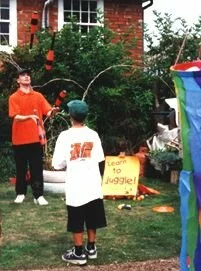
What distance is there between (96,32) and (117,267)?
8606 mm

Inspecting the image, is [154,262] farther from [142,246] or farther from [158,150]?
[158,150]

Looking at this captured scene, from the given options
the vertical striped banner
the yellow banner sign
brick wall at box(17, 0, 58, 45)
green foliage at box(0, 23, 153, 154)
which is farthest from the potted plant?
the vertical striped banner

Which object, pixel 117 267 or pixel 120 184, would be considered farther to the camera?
pixel 120 184

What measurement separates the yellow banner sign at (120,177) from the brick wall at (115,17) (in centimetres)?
635

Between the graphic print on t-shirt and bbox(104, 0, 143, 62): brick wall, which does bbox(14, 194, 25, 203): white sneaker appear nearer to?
the graphic print on t-shirt

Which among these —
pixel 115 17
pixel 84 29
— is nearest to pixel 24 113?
pixel 84 29

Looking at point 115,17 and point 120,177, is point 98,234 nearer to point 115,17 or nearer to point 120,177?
point 120,177

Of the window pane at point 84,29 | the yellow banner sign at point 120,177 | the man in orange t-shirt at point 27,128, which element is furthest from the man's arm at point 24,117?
A: the window pane at point 84,29

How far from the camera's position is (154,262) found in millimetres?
5668

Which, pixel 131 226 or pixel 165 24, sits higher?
pixel 165 24

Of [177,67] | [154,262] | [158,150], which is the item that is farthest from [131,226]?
[158,150]

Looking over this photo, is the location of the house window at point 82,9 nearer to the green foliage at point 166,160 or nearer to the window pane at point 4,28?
the window pane at point 4,28

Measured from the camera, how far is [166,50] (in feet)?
47.4

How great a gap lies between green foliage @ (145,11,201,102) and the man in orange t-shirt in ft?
19.0
